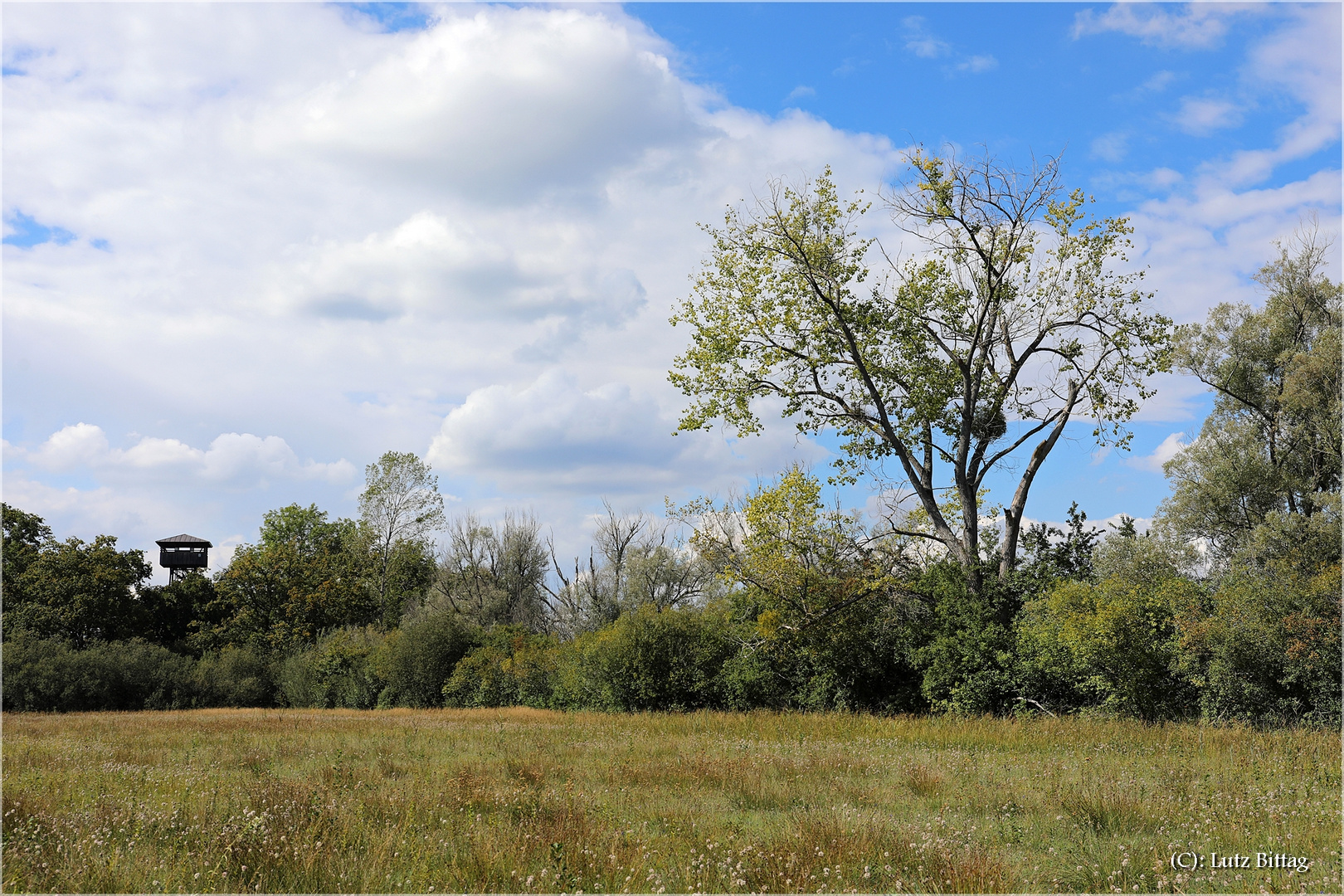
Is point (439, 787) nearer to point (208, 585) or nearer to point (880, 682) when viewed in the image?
point (880, 682)

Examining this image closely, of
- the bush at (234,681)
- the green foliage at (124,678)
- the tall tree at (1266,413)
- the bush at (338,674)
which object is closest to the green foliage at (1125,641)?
the tall tree at (1266,413)

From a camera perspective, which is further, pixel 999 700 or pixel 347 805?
pixel 999 700

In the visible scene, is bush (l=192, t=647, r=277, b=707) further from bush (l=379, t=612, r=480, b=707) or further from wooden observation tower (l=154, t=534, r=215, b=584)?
wooden observation tower (l=154, t=534, r=215, b=584)

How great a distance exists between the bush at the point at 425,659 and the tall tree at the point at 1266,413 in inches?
1241

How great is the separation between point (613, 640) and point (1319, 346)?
27407mm

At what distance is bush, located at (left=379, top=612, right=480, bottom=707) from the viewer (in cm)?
3591

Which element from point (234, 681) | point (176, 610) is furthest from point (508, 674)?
point (176, 610)

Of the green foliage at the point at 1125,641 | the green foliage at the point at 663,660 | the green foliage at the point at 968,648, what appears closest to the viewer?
the green foliage at the point at 1125,641

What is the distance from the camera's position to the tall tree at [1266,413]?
1160 inches

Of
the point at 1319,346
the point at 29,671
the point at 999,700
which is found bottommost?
the point at 29,671

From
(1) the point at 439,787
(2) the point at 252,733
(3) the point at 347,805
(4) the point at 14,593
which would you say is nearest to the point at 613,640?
(2) the point at 252,733

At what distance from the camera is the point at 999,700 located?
2094 cm

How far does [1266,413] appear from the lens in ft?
108

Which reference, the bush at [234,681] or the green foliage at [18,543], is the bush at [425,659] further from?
the green foliage at [18,543]
